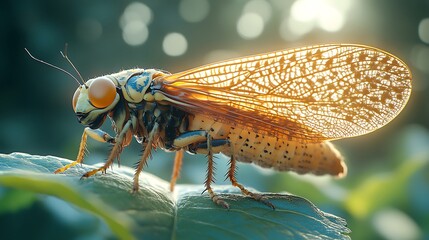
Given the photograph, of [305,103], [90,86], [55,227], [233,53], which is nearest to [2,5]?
[233,53]

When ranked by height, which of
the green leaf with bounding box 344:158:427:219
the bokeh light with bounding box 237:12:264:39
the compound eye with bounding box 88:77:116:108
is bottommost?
the green leaf with bounding box 344:158:427:219

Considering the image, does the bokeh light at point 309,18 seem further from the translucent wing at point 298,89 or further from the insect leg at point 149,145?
the insect leg at point 149,145

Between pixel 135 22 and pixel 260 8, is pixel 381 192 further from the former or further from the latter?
pixel 135 22

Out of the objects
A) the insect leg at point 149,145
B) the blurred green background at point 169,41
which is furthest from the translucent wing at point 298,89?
the blurred green background at point 169,41

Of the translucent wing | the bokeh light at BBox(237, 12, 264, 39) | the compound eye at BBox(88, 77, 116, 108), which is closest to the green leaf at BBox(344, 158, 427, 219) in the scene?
the translucent wing

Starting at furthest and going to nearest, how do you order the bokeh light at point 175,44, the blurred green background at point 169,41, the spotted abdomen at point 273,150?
1. the bokeh light at point 175,44
2. the blurred green background at point 169,41
3. the spotted abdomen at point 273,150

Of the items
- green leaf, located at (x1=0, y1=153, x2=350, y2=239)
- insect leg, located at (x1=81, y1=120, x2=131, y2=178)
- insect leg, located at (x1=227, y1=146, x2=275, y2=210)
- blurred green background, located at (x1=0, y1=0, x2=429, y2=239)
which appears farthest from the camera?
blurred green background, located at (x1=0, y1=0, x2=429, y2=239)

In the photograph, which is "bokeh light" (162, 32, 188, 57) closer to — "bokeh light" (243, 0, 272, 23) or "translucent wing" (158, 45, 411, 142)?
"bokeh light" (243, 0, 272, 23)
